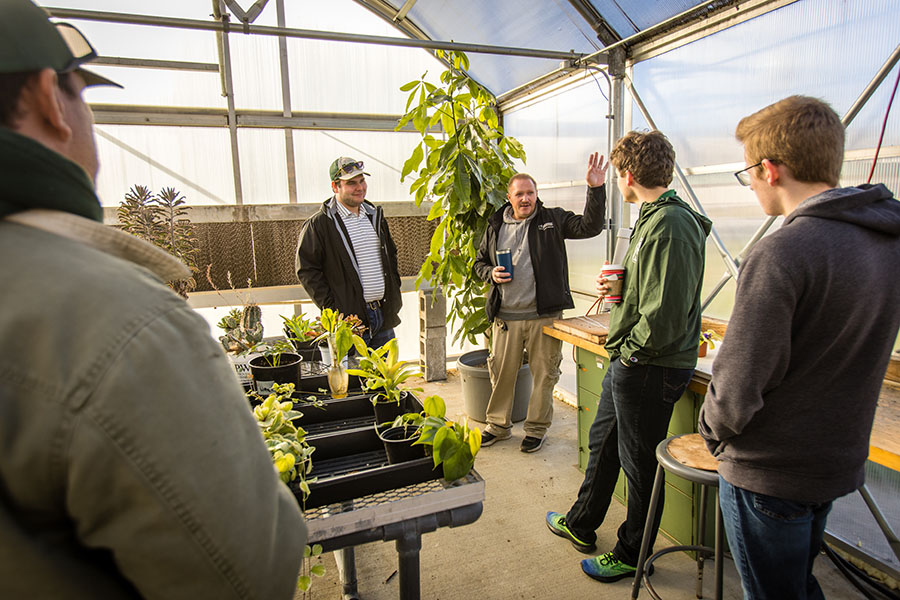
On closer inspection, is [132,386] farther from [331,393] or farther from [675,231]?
[675,231]

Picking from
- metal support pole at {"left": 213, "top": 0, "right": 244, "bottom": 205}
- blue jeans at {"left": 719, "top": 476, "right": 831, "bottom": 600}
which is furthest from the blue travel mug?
metal support pole at {"left": 213, "top": 0, "right": 244, "bottom": 205}

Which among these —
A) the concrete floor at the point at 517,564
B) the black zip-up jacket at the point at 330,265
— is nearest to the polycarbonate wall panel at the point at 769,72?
the concrete floor at the point at 517,564

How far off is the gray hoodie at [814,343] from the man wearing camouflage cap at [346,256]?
223cm

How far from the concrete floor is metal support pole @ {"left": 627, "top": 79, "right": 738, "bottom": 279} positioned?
134cm

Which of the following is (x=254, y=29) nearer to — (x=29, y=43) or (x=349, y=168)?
(x=349, y=168)

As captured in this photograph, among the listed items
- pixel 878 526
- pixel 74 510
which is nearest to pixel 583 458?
pixel 878 526

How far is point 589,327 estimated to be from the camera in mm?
2715

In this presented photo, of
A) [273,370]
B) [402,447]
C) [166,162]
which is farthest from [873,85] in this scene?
[166,162]

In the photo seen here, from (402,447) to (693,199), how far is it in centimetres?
222

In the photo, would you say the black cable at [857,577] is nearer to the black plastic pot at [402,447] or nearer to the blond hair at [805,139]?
the blond hair at [805,139]

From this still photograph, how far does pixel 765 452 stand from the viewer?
4.01 feet

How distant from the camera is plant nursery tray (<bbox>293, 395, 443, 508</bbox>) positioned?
1.26 meters

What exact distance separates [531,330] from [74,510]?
298 centimetres

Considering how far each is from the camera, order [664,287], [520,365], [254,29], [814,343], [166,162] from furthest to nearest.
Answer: [166,162], [520,365], [254,29], [664,287], [814,343]
